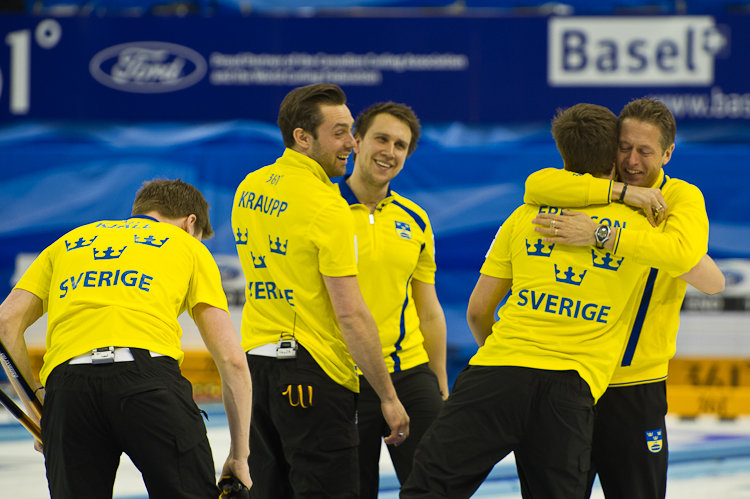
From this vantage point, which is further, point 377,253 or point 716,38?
point 716,38

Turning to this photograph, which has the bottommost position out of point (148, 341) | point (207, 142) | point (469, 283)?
point (469, 283)

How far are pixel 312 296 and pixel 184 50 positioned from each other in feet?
21.9

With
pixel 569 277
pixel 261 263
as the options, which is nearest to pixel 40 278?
pixel 261 263

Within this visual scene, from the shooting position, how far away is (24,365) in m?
2.62

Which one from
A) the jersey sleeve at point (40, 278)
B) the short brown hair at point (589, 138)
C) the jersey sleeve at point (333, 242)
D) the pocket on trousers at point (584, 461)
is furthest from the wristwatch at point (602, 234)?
the jersey sleeve at point (40, 278)

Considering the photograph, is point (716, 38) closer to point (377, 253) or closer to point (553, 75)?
point (553, 75)

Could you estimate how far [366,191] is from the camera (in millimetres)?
3510

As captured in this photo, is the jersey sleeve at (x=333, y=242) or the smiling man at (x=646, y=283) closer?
the smiling man at (x=646, y=283)

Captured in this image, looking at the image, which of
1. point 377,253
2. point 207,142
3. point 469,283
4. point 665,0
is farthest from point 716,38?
point 377,253

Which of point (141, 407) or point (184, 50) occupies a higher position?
point (184, 50)

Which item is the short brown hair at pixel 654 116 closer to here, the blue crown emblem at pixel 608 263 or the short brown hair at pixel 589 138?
the short brown hair at pixel 589 138

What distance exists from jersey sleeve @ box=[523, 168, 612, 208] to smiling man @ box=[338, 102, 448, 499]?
2.71ft

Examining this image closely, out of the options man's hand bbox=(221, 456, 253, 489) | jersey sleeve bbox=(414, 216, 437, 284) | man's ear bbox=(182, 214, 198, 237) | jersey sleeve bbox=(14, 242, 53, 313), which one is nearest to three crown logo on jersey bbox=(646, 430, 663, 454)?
jersey sleeve bbox=(414, 216, 437, 284)

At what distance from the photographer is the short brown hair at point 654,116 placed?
9.06ft
